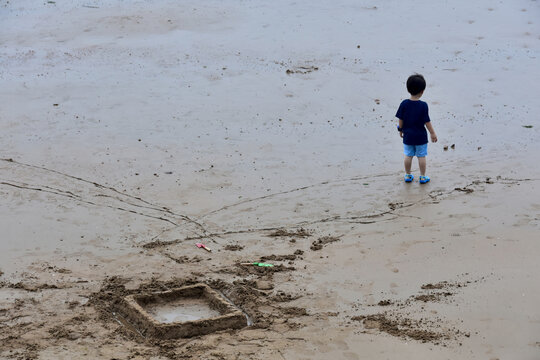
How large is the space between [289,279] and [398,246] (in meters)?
1.18

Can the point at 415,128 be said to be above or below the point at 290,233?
above

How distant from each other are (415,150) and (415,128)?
249 mm

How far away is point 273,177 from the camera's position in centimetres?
834

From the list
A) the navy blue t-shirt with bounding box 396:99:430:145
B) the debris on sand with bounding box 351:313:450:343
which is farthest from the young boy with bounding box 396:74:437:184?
the debris on sand with bounding box 351:313:450:343

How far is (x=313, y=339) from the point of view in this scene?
489 centimetres

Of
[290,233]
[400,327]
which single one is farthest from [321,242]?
[400,327]

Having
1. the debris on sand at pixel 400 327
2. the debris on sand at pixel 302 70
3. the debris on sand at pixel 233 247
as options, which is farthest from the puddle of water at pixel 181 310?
the debris on sand at pixel 302 70

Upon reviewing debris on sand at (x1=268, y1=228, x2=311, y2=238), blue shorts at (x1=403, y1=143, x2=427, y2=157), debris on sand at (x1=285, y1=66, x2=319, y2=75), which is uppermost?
debris on sand at (x1=285, y1=66, x2=319, y2=75)

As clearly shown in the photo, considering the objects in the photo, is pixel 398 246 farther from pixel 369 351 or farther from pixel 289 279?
pixel 369 351

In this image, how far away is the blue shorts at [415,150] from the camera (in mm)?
8281

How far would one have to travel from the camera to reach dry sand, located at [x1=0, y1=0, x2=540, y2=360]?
515 cm

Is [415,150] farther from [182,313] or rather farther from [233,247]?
[182,313]

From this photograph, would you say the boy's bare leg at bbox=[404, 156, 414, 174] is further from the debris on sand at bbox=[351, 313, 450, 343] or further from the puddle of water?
the puddle of water

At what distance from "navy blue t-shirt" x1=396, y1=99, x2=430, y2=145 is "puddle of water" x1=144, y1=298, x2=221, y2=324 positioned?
359 cm
